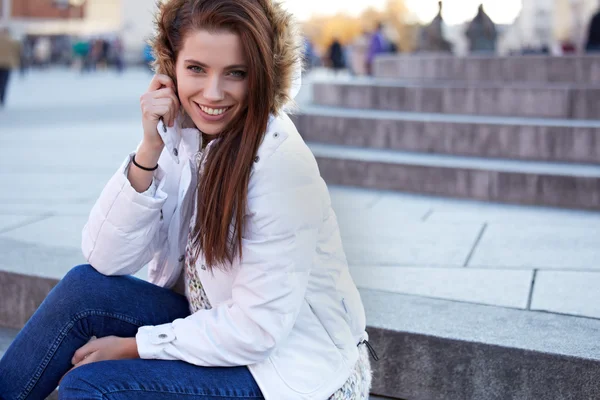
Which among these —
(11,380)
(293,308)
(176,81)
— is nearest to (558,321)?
(293,308)

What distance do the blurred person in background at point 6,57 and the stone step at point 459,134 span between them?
26.9 feet

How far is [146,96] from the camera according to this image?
2.27 m

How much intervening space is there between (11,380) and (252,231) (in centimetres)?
84

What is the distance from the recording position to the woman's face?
2.06 meters

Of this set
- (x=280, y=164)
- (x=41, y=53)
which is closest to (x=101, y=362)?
(x=280, y=164)

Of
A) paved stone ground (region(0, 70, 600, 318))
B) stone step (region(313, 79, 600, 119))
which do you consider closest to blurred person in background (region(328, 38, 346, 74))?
stone step (region(313, 79, 600, 119))

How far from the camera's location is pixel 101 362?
6.50 feet

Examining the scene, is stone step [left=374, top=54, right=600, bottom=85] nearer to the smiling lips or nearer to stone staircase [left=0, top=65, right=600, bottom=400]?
stone staircase [left=0, top=65, right=600, bottom=400]

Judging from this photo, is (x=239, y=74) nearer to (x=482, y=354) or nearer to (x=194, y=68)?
(x=194, y=68)

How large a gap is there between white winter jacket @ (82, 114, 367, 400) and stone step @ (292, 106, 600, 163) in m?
4.64

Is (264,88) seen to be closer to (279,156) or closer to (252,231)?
(279,156)

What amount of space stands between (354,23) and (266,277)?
91.1 meters

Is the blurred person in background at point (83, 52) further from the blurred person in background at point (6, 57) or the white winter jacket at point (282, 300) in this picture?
the white winter jacket at point (282, 300)

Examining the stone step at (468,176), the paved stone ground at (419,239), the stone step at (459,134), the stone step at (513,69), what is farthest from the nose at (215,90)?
the stone step at (513,69)
